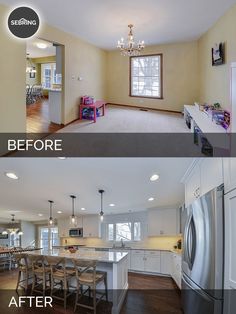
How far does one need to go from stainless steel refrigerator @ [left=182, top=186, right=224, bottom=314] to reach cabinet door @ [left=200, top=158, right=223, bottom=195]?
0.21 metres

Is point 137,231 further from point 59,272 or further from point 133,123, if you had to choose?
point 133,123

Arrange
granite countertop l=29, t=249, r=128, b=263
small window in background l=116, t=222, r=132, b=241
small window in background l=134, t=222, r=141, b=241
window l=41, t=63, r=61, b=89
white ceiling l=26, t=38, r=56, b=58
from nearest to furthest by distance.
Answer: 1. granite countertop l=29, t=249, r=128, b=263
2. white ceiling l=26, t=38, r=56, b=58
3. small window in background l=134, t=222, r=141, b=241
4. small window in background l=116, t=222, r=132, b=241
5. window l=41, t=63, r=61, b=89

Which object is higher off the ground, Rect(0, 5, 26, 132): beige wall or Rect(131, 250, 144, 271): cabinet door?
Rect(0, 5, 26, 132): beige wall

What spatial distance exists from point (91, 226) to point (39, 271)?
4372mm

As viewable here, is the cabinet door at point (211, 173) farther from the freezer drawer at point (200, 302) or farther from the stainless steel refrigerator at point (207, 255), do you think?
the freezer drawer at point (200, 302)

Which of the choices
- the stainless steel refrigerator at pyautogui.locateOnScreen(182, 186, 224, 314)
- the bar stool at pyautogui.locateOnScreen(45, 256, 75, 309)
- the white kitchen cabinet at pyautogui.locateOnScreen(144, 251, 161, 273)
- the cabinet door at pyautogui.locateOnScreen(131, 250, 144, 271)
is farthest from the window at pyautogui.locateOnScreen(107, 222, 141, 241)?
the stainless steel refrigerator at pyautogui.locateOnScreen(182, 186, 224, 314)

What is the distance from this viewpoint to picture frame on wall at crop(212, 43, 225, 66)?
4473mm

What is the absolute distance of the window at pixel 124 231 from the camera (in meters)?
8.80

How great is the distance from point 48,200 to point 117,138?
12.5 feet

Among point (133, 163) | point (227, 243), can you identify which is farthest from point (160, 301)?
point (227, 243)

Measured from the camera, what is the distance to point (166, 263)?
7.35m

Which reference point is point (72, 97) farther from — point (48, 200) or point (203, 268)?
point (203, 268)

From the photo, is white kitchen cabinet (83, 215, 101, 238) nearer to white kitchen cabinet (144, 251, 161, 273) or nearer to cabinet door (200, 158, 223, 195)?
white kitchen cabinet (144, 251, 161, 273)

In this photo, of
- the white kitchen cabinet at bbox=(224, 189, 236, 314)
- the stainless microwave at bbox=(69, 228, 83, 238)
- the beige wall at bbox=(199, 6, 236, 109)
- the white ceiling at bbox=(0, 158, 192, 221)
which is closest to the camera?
the white kitchen cabinet at bbox=(224, 189, 236, 314)
